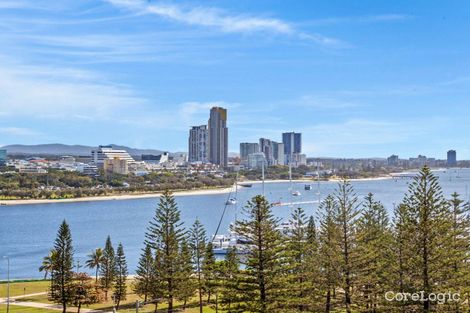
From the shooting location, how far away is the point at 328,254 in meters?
24.8

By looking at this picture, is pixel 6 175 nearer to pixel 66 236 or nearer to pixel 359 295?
pixel 66 236

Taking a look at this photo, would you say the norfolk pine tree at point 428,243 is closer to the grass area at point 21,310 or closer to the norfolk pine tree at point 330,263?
the norfolk pine tree at point 330,263

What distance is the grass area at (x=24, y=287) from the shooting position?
40.2m

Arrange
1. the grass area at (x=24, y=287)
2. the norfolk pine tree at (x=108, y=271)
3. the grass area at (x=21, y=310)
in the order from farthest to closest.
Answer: the grass area at (x=24, y=287) → the norfolk pine tree at (x=108, y=271) → the grass area at (x=21, y=310)

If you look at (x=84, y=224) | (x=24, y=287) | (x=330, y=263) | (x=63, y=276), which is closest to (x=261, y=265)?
(x=330, y=263)

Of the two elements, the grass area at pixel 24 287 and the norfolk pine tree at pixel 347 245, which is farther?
the grass area at pixel 24 287

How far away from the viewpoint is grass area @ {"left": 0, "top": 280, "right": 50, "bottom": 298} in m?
40.2

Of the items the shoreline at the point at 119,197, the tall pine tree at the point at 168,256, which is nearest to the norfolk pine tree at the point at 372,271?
the tall pine tree at the point at 168,256

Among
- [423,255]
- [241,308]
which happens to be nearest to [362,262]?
[423,255]

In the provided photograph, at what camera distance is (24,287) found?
42.0 meters

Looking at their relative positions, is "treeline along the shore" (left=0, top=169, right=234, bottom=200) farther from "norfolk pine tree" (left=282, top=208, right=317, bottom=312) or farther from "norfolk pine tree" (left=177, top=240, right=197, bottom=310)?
"norfolk pine tree" (left=282, top=208, right=317, bottom=312)

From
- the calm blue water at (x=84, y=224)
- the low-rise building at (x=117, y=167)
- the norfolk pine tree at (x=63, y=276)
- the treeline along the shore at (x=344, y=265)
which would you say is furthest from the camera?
the low-rise building at (x=117, y=167)

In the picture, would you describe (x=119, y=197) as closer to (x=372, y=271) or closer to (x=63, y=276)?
(x=63, y=276)

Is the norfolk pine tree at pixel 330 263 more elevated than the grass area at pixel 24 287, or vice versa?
the norfolk pine tree at pixel 330 263
